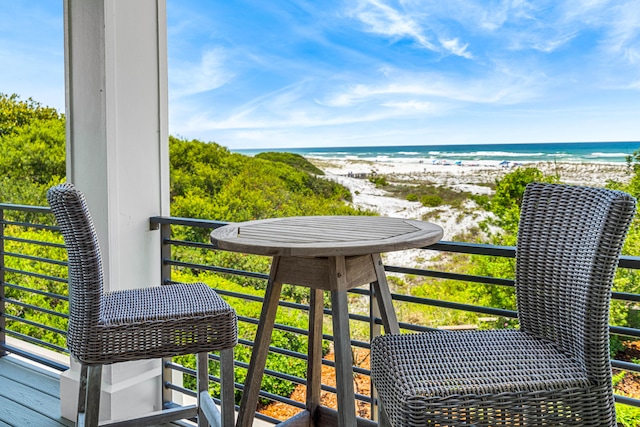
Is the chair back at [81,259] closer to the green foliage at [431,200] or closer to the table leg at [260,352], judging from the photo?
the table leg at [260,352]

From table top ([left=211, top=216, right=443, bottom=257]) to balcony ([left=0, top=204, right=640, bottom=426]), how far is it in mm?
217

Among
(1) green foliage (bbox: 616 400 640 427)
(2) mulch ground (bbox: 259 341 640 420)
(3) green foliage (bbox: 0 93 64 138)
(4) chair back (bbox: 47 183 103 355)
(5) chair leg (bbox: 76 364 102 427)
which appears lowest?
(1) green foliage (bbox: 616 400 640 427)

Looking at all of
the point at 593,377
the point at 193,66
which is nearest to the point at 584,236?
the point at 593,377

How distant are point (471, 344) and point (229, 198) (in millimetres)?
9709

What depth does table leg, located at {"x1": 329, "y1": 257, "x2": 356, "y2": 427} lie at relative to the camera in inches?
53.0

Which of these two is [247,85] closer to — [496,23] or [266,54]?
[266,54]

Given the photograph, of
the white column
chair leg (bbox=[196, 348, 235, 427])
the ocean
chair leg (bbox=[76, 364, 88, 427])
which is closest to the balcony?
the white column

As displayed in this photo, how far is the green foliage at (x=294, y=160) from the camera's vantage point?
13.0m

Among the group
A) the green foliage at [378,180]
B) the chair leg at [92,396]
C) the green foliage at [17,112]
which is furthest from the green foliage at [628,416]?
A: the green foliage at [17,112]

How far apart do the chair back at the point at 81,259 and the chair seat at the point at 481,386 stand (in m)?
0.75

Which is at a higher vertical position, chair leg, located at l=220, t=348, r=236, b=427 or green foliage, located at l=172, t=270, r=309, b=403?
chair leg, located at l=220, t=348, r=236, b=427

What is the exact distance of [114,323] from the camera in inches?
53.7

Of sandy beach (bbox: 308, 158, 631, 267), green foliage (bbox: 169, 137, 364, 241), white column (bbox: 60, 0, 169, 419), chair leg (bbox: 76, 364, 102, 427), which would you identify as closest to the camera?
chair leg (bbox: 76, 364, 102, 427)

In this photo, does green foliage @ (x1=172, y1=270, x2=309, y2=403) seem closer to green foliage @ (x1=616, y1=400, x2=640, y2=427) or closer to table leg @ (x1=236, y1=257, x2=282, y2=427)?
green foliage @ (x1=616, y1=400, x2=640, y2=427)
